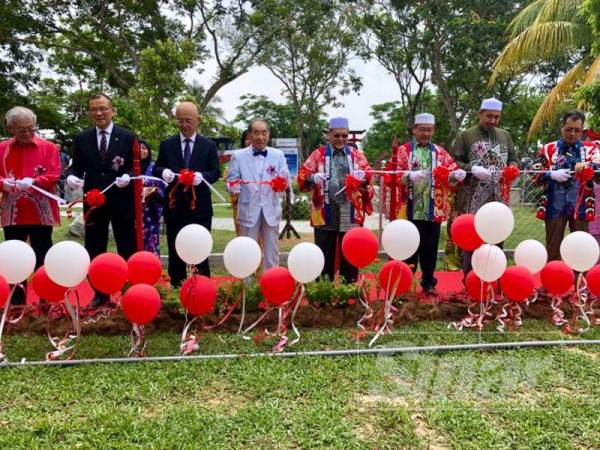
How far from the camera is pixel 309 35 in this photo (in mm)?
17750

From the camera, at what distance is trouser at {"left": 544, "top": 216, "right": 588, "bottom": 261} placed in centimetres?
465

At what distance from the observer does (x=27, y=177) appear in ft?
13.1

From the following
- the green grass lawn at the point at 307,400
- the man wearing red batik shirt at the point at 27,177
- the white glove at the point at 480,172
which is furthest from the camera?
the white glove at the point at 480,172

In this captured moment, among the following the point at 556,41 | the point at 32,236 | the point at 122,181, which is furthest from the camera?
the point at 556,41

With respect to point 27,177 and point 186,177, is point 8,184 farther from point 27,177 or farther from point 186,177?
point 186,177

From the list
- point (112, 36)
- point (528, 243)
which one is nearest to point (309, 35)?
point (112, 36)

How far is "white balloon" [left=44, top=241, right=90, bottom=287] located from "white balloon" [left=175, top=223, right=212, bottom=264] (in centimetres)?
57

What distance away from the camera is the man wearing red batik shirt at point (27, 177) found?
3.94m

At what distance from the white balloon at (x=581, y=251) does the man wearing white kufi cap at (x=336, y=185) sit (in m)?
1.54

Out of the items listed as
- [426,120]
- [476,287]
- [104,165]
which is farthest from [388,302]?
[104,165]

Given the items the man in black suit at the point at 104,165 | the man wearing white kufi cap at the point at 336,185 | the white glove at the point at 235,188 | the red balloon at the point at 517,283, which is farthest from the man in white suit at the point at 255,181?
the red balloon at the point at 517,283

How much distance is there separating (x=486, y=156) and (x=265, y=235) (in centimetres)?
197

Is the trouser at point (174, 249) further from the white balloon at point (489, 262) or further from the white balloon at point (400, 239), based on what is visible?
the white balloon at point (489, 262)

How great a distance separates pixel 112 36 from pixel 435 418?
1220cm
